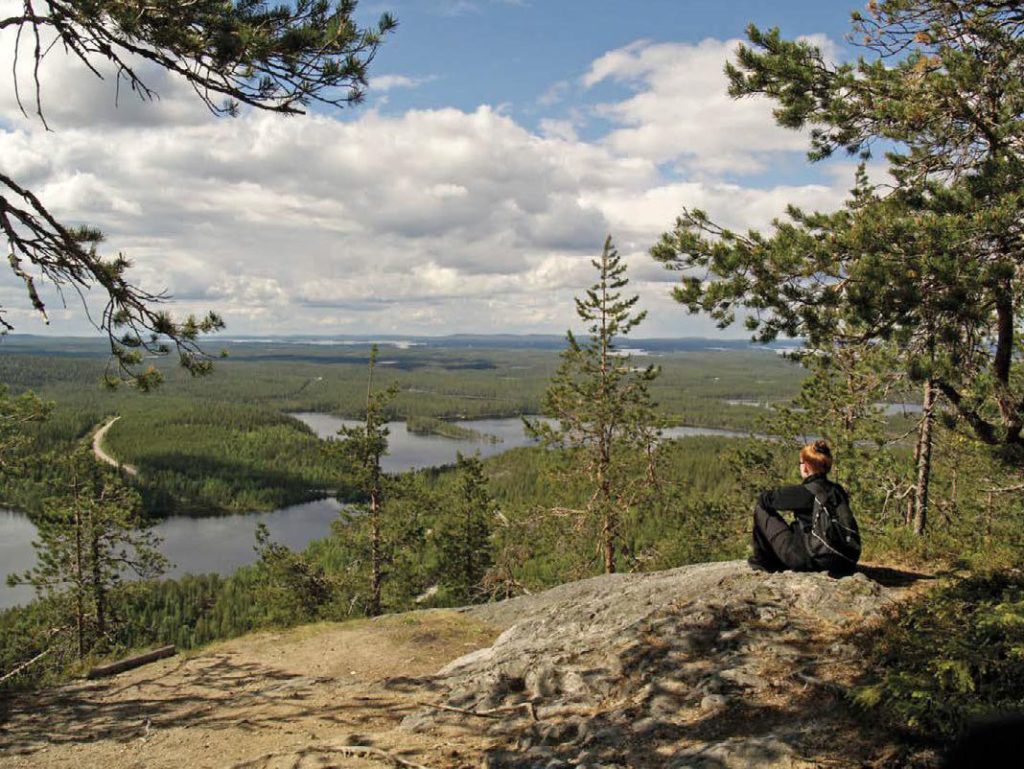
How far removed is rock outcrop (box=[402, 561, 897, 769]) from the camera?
5.05m

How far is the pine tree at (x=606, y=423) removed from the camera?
64.9ft

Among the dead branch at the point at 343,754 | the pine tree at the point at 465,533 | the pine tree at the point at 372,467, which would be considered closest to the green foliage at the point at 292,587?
the pine tree at the point at 372,467

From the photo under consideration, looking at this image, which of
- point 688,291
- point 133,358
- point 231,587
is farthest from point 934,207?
point 231,587

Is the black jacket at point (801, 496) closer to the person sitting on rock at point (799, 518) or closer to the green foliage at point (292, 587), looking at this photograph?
the person sitting on rock at point (799, 518)

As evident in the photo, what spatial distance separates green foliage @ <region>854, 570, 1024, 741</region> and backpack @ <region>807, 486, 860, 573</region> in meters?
1.19

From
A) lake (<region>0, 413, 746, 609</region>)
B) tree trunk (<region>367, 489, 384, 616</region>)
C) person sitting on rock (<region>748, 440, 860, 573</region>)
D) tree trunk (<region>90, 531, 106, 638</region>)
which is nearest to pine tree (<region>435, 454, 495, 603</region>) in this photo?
tree trunk (<region>367, 489, 384, 616</region>)

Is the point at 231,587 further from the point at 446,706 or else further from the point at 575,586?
the point at 446,706

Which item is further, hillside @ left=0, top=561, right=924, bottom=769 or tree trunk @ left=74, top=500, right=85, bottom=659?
tree trunk @ left=74, top=500, right=85, bottom=659

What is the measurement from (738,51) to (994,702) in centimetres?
683

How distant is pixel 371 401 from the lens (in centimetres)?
2270

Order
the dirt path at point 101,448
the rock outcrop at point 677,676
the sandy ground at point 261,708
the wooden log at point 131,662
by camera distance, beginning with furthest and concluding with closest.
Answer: the dirt path at point 101,448
the wooden log at point 131,662
the sandy ground at point 261,708
the rock outcrop at point 677,676

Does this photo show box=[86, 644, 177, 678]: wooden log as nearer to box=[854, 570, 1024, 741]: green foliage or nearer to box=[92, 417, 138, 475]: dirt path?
box=[854, 570, 1024, 741]: green foliage

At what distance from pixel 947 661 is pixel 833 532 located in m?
2.98

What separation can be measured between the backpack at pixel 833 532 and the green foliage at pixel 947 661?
119 cm
